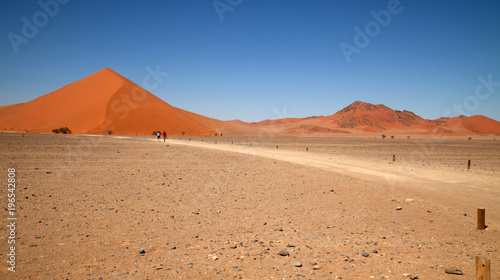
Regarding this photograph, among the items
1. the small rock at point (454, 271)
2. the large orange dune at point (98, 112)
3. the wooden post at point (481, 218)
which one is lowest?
the small rock at point (454, 271)

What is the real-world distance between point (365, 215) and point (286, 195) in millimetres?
2637

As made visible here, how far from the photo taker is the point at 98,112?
75.6 meters

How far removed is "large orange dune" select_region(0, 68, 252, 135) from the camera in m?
72.5

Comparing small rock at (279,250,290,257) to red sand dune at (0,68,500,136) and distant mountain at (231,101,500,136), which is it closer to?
red sand dune at (0,68,500,136)

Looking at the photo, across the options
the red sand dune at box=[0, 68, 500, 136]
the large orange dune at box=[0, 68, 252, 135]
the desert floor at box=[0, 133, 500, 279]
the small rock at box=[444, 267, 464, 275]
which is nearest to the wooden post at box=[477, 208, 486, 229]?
the desert floor at box=[0, 133, 500, 279]

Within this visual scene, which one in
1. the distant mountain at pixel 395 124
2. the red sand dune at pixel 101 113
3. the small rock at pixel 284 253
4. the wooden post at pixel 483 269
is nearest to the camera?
the wooden post at pixel 483 269

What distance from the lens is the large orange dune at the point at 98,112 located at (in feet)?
238

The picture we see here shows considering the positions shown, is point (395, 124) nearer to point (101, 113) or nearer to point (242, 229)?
point (101, 113)

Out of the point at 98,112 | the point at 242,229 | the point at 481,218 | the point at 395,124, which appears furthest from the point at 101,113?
the point at 395,124

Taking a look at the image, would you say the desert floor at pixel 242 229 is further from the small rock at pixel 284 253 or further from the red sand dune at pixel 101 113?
the red sand dune at pixel 101 113

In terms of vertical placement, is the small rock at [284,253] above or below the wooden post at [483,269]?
below

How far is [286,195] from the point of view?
927 cm

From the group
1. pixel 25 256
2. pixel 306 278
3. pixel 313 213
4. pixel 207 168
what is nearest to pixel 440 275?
pixel 306 278

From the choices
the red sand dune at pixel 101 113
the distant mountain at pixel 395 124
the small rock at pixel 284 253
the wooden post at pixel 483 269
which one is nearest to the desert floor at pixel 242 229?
the small rock at pixel 284 253
